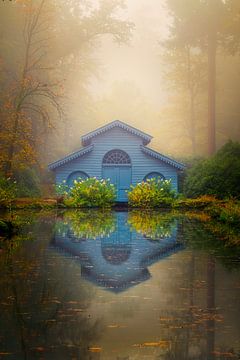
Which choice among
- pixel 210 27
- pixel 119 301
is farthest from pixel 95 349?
pixel 210 27

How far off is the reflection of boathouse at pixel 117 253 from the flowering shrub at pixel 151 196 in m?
17.7

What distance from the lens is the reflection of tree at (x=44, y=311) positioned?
17.4 ft

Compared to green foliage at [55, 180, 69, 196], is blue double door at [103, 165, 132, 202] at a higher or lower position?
higher

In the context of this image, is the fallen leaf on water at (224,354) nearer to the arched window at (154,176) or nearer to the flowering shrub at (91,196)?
the flowering shrub at (91,196)

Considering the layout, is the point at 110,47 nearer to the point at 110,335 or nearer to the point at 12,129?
the point at 12,129

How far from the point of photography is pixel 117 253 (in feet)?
41.2

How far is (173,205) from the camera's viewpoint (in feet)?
116

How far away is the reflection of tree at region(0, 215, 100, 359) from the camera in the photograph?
5.30 m

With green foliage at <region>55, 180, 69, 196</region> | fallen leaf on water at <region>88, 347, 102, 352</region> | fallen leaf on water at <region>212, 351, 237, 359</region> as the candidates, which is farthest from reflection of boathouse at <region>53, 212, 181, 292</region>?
green foliage at <region>55, 180, 69, 196</region>

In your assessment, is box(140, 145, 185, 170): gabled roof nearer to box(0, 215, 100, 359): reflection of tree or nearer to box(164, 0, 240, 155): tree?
box(164, 0, 240, 155): tree

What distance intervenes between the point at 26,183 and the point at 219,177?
47.6ft

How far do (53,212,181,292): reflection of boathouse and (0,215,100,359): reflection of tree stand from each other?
0.49m

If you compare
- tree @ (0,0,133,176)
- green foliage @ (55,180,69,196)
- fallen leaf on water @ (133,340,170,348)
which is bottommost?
fallen leaf on water @ (133,340,170,348)

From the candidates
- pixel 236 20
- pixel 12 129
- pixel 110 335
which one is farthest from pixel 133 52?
pixel 110 335
